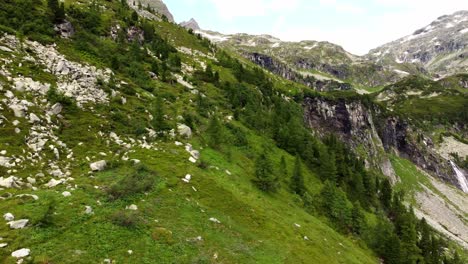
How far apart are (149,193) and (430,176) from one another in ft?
632

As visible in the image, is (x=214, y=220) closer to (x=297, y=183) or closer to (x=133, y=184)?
(x=133, y=184)

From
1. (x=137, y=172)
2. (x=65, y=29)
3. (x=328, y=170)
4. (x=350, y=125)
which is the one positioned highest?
(x=65, y=29)

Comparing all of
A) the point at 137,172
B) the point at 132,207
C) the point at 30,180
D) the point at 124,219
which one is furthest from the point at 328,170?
the point at 30,180

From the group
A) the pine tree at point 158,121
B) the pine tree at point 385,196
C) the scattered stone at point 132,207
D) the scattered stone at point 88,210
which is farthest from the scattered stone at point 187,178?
the pine tree at point 385,196

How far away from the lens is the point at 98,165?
3175 cm

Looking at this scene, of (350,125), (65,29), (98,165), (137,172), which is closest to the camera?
(98,165)

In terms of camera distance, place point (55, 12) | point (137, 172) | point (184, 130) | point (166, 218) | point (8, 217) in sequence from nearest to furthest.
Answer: point (8, 217) → point (166, 218) → point (137, 172) → point (184, 130) → point (55, 12)

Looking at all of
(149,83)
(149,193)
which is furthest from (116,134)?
(149,83)

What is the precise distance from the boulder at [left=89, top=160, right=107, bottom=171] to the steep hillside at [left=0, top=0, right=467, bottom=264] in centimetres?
12

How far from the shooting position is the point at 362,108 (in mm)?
188500

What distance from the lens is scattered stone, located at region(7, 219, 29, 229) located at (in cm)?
2141

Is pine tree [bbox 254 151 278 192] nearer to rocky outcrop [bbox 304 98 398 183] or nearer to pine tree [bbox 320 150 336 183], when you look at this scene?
pine tree [bbox 320 150 336 183]

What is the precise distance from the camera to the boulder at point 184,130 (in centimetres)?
4841

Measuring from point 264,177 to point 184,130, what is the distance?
45.3ft
